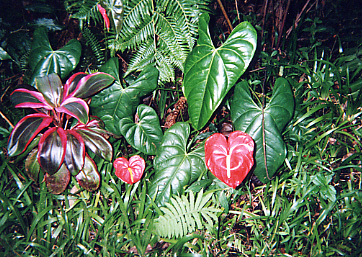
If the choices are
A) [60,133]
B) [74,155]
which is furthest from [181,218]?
[60,133]

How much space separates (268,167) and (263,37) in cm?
112

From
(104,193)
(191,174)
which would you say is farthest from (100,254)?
(191,174)

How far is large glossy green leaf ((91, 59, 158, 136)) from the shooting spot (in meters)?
1.49

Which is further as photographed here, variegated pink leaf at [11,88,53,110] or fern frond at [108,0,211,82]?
fern frond at [108,0,211,82]

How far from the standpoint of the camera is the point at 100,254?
1.28m

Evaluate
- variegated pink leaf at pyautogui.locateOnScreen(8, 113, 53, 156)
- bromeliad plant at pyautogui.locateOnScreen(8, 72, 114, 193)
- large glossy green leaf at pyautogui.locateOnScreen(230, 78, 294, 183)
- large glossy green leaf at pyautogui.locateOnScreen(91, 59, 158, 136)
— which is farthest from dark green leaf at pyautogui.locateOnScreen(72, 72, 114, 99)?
large glossy green leaf at pyautogui.locateOnScreen(230, 78, 294, 183)

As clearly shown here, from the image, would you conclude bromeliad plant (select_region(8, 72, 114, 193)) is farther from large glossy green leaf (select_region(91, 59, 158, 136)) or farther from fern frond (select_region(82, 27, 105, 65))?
fern frond (select_region(82, 27, 105, 65))

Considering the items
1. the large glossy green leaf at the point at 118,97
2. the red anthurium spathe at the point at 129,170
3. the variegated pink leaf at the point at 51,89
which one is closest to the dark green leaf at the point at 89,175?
the red anthurium spathe at the point at 129,170

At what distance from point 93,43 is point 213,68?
1041 millimetres

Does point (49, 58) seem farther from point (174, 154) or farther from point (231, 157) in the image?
point (231, 157)

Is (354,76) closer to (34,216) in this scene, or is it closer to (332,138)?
(332,138)

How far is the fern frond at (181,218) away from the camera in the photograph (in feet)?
4.21

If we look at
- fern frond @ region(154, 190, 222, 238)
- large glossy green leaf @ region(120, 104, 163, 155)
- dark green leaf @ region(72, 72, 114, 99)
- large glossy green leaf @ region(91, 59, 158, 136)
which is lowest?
fern frond @ region(154, 190, 222, 238)

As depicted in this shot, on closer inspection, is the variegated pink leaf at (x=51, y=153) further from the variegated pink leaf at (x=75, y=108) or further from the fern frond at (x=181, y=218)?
the fern frond at (x=181, y=218)
